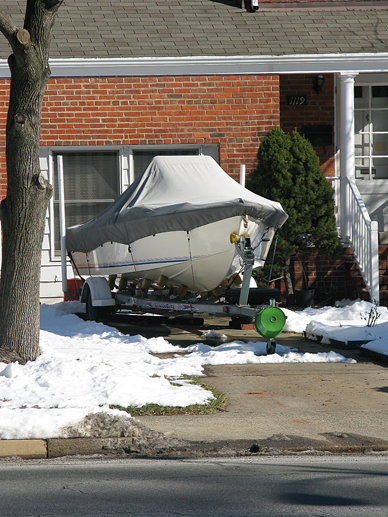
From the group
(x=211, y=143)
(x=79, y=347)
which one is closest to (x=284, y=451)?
(x=79, y=347)

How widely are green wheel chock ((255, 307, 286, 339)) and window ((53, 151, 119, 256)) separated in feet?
21.4

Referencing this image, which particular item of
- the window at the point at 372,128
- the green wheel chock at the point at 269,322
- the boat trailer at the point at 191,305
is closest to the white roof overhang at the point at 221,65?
the window at the point at 372,128

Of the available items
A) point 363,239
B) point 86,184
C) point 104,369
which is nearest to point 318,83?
point 363,239

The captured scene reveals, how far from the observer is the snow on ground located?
17.9 feet

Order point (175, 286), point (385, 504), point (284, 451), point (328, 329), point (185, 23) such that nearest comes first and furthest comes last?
point (385, 504) < point (284, 451) < point (328, 329) < point (175, 286) < point (185, 23)

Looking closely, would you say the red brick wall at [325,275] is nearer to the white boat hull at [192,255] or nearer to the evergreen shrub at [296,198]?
the evergreen shrub at [296,198]

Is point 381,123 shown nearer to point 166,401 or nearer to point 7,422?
point 166,401

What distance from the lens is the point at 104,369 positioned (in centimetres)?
676

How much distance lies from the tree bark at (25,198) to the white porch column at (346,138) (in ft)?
24.7

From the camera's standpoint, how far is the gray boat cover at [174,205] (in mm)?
9203

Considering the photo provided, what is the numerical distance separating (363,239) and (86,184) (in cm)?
558

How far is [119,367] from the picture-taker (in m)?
7.18

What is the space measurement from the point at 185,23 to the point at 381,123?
489 cm

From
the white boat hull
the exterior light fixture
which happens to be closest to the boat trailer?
the white boat hull
